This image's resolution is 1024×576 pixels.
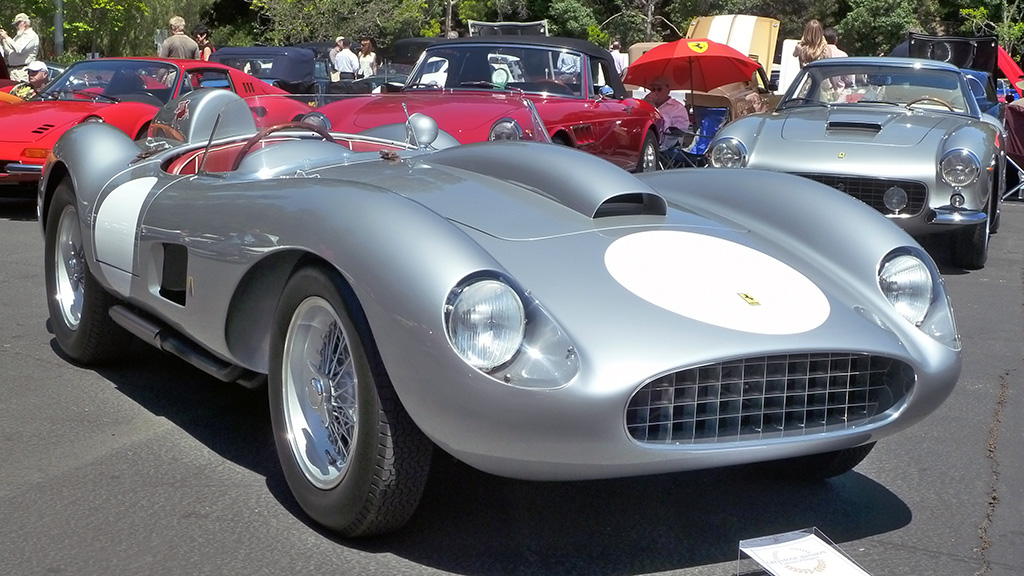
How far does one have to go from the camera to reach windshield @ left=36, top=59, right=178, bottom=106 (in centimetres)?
908

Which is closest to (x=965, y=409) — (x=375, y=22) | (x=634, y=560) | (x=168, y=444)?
(x=634, y=560)

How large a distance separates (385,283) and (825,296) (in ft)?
3.69

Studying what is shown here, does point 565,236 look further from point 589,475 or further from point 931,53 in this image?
point 931,53

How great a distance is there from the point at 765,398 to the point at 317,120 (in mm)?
2077

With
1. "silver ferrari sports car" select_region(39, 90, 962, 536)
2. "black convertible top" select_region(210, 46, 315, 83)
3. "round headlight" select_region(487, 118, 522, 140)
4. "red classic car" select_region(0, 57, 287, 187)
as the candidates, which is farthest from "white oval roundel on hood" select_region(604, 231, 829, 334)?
"black convertible top" select_region(210, 46, 315, 83)

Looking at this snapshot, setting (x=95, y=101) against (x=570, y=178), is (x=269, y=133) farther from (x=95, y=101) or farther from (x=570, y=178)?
(x=95, y=101)

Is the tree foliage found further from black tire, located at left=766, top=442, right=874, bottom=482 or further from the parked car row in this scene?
black tire, located at left=766, top=442, right=874, bottom=482

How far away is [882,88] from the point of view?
7.99m

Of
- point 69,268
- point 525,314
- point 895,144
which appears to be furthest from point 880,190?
point 525,314

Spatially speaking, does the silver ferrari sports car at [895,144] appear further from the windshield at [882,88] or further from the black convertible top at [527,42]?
the black convertible top at [527,42]

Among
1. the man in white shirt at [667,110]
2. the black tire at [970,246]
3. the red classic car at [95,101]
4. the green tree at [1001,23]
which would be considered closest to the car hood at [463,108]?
the red classic car at [95,101]

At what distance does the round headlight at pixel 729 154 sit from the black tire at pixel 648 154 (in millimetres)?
2620

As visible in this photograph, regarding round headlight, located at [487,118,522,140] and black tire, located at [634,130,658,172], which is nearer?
round headlight, located at [487,118,522,140]

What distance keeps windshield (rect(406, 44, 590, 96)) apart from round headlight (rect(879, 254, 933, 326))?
5.77m
